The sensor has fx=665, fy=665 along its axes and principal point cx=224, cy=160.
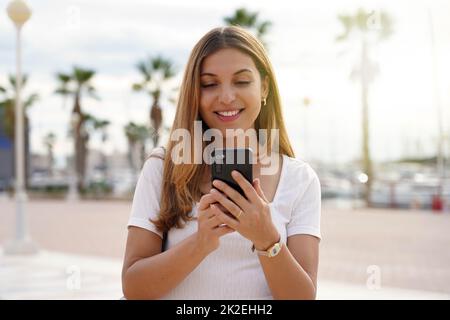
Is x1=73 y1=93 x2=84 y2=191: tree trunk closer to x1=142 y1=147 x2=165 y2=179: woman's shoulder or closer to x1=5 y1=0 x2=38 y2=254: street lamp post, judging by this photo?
x1=5 y1=0 x2=38 y2=254: street lamp post

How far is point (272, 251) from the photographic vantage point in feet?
5.47

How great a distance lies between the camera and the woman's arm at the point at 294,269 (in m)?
1.70

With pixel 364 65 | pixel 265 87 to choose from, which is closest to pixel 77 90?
pixel 364 65

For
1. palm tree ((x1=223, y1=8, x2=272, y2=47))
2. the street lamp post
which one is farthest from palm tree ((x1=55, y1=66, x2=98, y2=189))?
the street lamp post

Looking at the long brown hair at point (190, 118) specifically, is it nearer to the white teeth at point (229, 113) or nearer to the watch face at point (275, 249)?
the white teeth at point (229, 113)

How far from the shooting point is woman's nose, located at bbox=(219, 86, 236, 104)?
1.83 m

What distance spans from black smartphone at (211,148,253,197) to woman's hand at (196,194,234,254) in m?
0.06

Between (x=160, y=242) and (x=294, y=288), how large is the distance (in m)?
0.39

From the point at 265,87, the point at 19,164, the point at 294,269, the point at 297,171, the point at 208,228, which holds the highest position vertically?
the point at 19,164

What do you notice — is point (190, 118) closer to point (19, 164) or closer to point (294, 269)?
point (294, 269)

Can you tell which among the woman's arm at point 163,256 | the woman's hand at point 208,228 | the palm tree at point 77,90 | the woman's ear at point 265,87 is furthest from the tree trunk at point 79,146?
the woman's hand at point 208,228

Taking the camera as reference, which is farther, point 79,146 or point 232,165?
point 79,146

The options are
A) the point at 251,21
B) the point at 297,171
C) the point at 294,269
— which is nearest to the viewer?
the point at 294,269

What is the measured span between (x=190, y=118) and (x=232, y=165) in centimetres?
31
